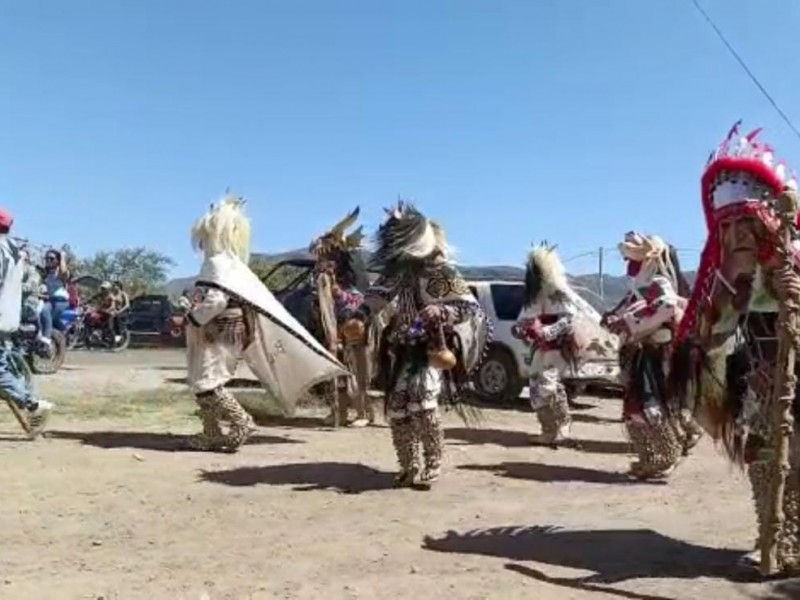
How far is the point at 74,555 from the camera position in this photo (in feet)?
17.7

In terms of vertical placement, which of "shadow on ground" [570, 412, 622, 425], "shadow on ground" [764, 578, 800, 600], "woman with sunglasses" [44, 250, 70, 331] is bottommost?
"shadow on ground" [764, 578, 800, 600]

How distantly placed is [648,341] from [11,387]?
5.25m

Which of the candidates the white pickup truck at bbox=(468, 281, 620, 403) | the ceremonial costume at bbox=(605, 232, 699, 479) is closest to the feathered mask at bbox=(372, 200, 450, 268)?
the ceremonial costume at bbox=(605, 232, 699, 479)

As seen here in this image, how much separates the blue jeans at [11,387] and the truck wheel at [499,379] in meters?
6.82

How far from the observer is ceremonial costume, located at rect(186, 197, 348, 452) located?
852 centimetres

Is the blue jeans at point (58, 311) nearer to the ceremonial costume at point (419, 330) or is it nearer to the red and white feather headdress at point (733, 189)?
the ceremonial costume at point (419, 330)

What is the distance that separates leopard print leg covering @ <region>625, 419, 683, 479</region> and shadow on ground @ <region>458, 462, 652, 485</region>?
0.10 meters

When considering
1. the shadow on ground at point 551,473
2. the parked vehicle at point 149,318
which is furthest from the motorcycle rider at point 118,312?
the shadow on ground at point 551,473

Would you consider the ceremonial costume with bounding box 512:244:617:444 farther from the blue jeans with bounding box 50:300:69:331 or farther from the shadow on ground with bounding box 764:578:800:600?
the blue jeans with bounding box 50:300:69:331

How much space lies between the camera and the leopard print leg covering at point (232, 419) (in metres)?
8.65

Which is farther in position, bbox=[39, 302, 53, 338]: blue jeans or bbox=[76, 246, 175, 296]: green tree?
bbox=[76, 246, 175, 296]: green tree

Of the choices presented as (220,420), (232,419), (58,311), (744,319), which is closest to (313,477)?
(232,419)

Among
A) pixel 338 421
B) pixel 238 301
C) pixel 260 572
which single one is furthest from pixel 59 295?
pixel 260 572

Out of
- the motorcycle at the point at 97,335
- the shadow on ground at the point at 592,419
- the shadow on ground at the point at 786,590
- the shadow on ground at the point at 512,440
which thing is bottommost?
the shadow on ground at the point at 786,590
